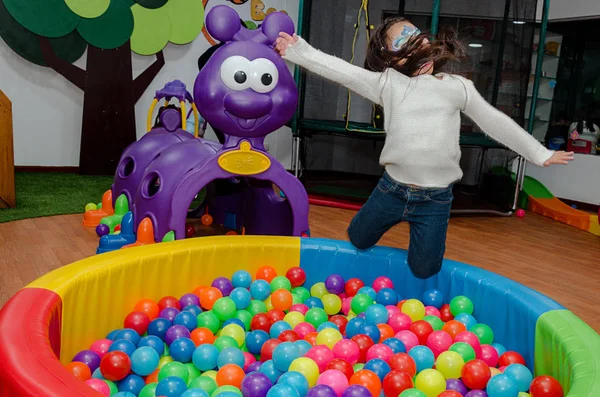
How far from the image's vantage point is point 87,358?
4.68ft

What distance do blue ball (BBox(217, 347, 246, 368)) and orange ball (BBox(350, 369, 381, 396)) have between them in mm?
311

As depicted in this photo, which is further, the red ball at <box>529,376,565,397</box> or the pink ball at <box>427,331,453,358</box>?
the pink ball at <box>427,331,453,358</box>

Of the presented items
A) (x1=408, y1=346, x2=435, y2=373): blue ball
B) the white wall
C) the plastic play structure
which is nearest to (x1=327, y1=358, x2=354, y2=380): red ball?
(x1=408, y1=346, x2=435, y2=373): blue ball

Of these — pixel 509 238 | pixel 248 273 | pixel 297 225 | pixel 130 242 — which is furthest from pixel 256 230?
pixel 509 238

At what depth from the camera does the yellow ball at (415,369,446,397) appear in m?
1.36


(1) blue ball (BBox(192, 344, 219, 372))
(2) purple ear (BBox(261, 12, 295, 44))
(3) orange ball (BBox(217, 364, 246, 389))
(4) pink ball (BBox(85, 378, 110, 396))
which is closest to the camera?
(4) pink ball (BBox(85, 378, 110, 396))

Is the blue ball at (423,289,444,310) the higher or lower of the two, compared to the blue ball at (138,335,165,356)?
higher

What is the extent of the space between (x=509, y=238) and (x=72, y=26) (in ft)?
12.6

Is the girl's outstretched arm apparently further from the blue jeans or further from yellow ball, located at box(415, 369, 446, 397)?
yellow ball, located at box(415, 369, 446, 397)

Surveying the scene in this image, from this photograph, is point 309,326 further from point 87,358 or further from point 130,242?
point 130,242

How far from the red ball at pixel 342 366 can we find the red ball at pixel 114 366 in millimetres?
527

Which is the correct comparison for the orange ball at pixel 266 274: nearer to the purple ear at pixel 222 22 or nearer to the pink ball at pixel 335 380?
the pink ball at pixel 335 380

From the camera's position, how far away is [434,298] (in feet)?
6.31

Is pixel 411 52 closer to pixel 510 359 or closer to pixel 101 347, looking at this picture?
pixel 510 359
